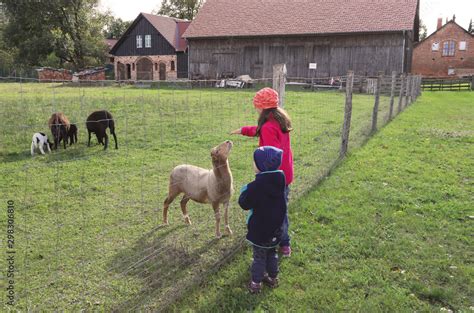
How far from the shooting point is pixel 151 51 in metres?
41.0

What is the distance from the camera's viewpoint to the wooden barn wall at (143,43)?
132 feet

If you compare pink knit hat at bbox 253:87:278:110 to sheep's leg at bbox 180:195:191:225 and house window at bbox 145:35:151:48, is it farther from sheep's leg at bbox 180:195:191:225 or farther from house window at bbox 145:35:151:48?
house window at bbox 145:35:151:48

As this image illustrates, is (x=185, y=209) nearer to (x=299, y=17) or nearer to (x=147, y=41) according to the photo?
(x=299, y=17)

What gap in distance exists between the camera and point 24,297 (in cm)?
341

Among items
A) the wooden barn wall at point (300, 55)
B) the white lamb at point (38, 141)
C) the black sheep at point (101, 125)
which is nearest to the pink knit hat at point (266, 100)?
the black sheep at point (101, 125)

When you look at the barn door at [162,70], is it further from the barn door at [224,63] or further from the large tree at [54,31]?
the large tree at [54,31]

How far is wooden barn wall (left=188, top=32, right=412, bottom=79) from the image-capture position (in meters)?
28.1

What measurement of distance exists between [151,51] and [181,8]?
25493mm

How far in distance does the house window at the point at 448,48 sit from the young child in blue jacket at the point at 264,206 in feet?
169

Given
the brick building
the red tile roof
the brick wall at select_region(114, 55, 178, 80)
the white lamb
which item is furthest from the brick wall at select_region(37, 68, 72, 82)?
the brick building

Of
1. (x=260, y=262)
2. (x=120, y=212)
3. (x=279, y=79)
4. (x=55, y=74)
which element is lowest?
(x=120, y=212)

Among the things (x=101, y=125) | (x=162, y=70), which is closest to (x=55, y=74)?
(x=162, y=70)

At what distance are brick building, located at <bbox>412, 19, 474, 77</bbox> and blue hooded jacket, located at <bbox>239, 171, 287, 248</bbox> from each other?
4957 centimetres

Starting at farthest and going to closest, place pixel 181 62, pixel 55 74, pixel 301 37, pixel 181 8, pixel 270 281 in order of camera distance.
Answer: pixel 181 8 < pixel 181 62 < pixel 55 74 < pixel 301 37 < pixel 270 281
